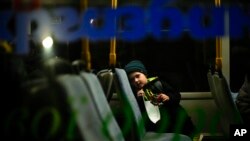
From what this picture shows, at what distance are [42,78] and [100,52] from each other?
1081mm

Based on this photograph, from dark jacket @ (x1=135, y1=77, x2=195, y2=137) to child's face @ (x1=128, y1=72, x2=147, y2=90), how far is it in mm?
104

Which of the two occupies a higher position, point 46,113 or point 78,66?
point 78,66

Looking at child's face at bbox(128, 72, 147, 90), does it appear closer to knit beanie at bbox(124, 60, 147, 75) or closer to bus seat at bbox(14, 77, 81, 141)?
knit beanie at bbox(124, 60, 147, 75)

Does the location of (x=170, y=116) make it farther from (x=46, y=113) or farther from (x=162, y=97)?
(x=46, y=113)

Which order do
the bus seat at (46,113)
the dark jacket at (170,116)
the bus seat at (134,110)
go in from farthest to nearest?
1. the dark jacket at (170,116)
2. the bus seat at (134,110)
3. the bus seat at (46,113)

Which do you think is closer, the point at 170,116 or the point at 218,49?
the point at 218,49

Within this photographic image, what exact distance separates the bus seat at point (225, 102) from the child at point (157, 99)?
0.84 feet

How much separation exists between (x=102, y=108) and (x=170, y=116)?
1.11 m

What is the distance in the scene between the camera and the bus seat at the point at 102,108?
6.59 ft

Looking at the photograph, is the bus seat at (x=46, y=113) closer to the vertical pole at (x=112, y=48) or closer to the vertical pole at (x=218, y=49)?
the vertical pole at (x=112, y=48)

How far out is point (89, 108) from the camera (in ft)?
6.23

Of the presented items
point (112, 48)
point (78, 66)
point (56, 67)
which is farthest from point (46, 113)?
point (112, 48)

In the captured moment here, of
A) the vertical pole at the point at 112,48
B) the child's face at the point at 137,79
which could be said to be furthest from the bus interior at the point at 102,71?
the child's face at the point at 137,79

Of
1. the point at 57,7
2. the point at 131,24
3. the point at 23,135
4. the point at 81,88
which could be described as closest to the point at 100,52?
the point at 131,24
